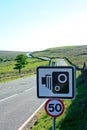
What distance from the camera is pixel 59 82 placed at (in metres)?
6.28

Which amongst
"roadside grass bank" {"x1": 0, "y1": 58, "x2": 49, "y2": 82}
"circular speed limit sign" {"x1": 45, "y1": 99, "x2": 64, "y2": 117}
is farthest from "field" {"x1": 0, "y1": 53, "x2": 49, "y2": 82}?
"circular speed limit sign" {"x1": 45, "y1": 99, "x2": 64, "y2": 117}

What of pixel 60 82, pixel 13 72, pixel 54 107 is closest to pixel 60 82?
pixel 60 82

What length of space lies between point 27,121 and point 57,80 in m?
9.63

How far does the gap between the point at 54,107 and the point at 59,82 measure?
617mm

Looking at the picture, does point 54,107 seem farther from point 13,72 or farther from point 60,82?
point 13,72

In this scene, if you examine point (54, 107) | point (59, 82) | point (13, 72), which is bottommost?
point (13, 72)

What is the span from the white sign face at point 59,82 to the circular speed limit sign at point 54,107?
32 centimetres

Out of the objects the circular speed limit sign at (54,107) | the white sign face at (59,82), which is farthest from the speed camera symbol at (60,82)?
the circular speed limit sign at (54,107)

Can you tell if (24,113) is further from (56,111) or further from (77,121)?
(56,111)

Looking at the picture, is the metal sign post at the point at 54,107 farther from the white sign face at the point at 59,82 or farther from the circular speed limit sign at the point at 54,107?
the white sign face at the point at 59,82

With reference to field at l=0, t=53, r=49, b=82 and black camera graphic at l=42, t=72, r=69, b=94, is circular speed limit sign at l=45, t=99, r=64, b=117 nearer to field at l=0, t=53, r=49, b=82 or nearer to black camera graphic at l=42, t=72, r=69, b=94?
black camera graphic at l=42, t=72, r=69, b=94

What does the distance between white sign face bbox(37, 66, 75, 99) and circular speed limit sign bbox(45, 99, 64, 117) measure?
0.32 m

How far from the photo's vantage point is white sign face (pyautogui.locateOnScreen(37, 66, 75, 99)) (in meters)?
6.28

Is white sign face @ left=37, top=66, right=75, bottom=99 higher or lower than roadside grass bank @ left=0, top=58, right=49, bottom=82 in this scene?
higher
